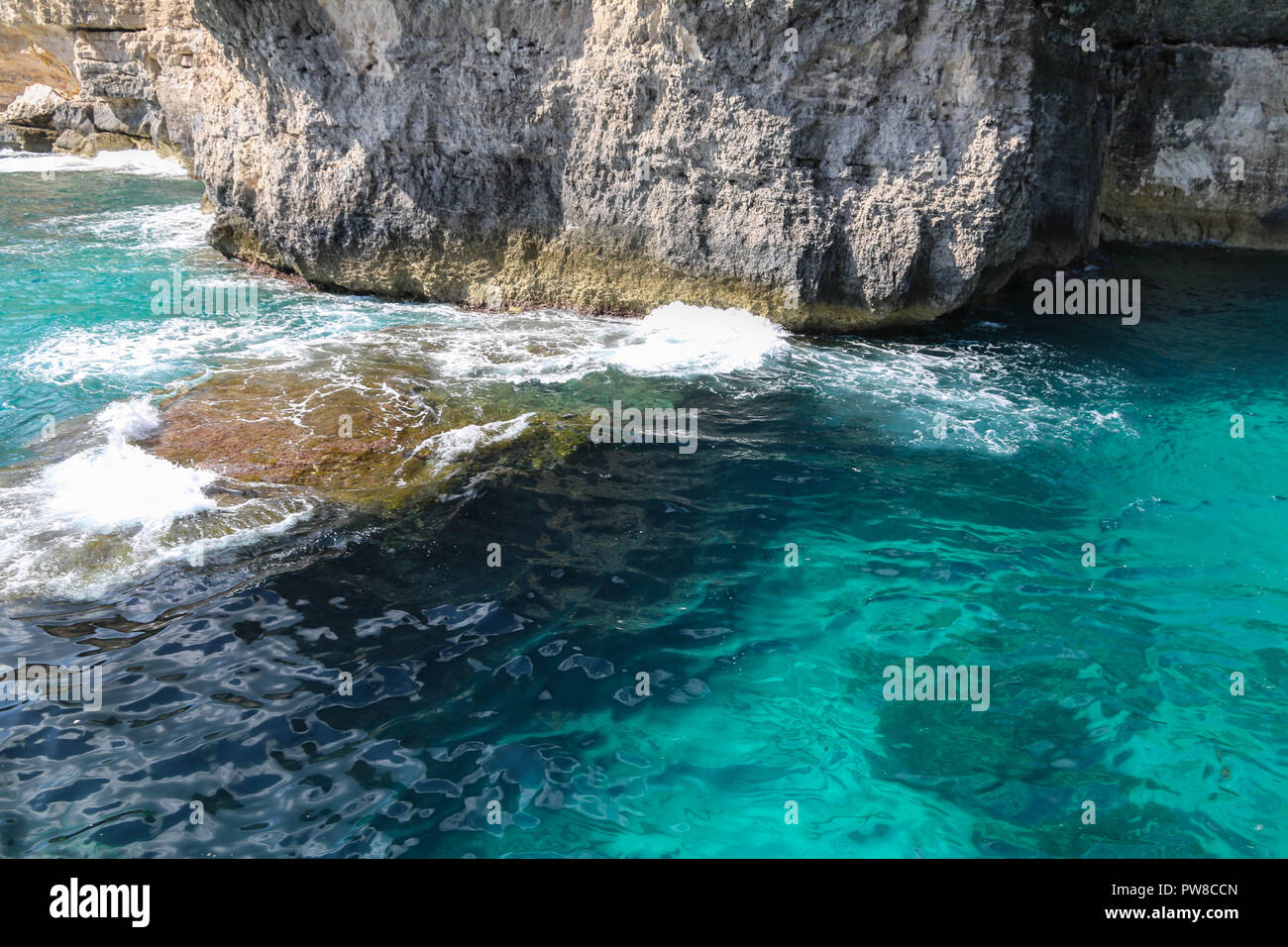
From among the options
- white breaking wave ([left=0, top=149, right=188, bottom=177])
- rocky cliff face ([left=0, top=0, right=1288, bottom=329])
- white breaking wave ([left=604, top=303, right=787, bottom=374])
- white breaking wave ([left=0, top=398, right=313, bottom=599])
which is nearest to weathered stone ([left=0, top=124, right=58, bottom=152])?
white breaking wave ([left=0, top=149, right=188, bottom=177])

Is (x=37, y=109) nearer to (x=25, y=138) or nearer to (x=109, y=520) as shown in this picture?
(x=25, y=138)

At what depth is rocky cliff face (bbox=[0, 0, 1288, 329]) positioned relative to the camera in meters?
11.1

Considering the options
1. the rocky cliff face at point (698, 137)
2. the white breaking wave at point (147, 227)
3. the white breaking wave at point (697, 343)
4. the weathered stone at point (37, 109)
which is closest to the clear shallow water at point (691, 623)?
the white breaking wave at point (697, 343)

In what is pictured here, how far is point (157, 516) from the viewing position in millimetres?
7383

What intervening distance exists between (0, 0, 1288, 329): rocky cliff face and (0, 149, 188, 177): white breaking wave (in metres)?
12.8

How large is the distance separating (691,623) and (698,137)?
7591mm

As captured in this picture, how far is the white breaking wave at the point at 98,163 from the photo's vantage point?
2627 cm

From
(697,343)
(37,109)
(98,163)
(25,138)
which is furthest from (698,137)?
(25,138)

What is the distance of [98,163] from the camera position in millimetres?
27891

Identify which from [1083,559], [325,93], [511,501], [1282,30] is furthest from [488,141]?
[1282,30]

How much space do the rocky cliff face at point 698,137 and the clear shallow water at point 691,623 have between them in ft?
6.82

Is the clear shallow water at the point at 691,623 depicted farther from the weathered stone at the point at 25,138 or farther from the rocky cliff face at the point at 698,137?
the weathered stone at the point at 25,138
